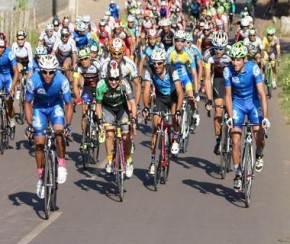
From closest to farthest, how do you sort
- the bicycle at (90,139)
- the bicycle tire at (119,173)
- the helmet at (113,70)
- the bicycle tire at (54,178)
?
the bicycle tire at (54,178) → the bicycle tire at (119,173) → the helmet at (113,70) → the bicycle at (90,139)

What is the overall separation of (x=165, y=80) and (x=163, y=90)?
0.23 m

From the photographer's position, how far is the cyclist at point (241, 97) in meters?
14.8

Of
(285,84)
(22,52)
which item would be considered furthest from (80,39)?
(285,84)

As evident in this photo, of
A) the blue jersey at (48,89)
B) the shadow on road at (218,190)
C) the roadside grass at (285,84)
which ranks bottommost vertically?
the roadside grass at (285,84)

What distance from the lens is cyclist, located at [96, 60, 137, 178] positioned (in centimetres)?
1523

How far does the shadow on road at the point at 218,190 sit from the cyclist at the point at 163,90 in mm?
715

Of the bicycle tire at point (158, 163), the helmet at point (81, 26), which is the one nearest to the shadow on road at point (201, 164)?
the bicycle tire at point (158, 163)

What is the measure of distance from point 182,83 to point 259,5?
3965 cm

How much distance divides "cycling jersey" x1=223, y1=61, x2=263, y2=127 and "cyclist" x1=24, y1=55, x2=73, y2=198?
225 centimetres

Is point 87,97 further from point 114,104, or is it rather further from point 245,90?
point 245,90

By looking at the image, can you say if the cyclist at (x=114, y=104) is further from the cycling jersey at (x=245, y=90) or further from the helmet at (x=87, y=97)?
the helmet at (x=87, y=97)

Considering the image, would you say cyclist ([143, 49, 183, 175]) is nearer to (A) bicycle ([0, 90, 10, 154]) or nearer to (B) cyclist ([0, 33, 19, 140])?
(A) bicycle ([0, 90, 10, 154])

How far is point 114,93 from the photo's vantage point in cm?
1550

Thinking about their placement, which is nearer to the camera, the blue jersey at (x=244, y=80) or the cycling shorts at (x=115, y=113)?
the blue jersey at (x=244, y=80)
